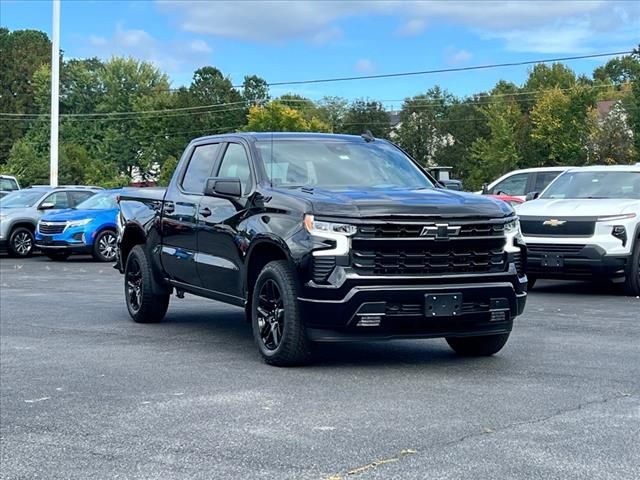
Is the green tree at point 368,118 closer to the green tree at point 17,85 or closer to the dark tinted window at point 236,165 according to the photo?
the green tree at point 17,85

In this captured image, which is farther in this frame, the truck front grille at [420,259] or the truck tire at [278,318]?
the truck tire at [278,318]

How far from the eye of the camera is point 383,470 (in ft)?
16.5

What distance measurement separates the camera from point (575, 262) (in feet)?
44.5

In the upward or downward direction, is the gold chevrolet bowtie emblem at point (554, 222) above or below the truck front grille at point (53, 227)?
above

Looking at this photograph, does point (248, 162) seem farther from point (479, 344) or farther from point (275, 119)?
point (275, 119)

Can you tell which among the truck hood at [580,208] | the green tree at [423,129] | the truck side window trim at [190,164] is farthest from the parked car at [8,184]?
the green tree at [423,129]

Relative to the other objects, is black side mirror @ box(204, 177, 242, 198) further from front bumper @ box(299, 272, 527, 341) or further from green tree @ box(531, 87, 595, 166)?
green tree @ box(531, 87, 595, 166)

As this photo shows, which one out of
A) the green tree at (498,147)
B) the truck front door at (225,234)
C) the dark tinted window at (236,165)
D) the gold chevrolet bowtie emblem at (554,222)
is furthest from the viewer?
the green tree at (498,147)

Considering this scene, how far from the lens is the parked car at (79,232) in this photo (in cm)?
2228

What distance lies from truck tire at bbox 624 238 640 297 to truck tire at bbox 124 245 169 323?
6.46 metres

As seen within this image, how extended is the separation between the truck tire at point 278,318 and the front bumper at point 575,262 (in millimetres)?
6518

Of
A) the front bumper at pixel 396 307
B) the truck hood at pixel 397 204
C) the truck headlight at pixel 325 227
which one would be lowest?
the front bumper at pixel 396 307

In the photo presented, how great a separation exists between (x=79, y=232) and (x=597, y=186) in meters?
11.9

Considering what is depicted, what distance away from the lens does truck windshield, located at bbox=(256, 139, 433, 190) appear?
28.6ft
